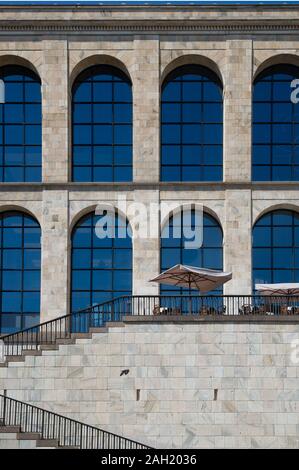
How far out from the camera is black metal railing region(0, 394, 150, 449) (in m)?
39.8

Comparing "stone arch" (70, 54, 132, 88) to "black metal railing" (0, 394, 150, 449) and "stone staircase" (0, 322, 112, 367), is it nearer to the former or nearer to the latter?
"stone staircase" (0, 322, 112, 367)

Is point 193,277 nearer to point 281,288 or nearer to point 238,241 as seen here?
point 281,288

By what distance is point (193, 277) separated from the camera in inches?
1815

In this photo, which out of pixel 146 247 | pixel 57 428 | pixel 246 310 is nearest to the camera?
pixel 57 428

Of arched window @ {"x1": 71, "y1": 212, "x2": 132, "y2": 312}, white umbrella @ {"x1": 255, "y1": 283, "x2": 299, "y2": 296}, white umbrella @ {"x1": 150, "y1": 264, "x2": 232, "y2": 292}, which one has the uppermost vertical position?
arched window @ {"x1": 71, "y1": 212, "x2": 132, "y2": 312}

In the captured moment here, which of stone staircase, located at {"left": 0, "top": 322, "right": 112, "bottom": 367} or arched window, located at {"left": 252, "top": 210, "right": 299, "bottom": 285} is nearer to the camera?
stone staircase, located at {"left": 0, "top": 322, "right": 112, "bottom": 367}

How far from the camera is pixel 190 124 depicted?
53781 mm

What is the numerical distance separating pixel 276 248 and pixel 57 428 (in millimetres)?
16095

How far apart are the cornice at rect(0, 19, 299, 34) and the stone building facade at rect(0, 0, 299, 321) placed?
0.05 m

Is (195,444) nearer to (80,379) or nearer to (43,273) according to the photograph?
(80,379)

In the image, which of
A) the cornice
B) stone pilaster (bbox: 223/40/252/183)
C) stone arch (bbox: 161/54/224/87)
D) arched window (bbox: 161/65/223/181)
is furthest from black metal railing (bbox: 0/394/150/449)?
the cornice

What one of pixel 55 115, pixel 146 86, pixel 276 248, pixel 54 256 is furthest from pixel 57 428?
pixel 146 86

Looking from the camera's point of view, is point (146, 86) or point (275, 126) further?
point (275, 126)

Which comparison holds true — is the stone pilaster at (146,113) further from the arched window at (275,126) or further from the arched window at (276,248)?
the arched window at (276,248)
